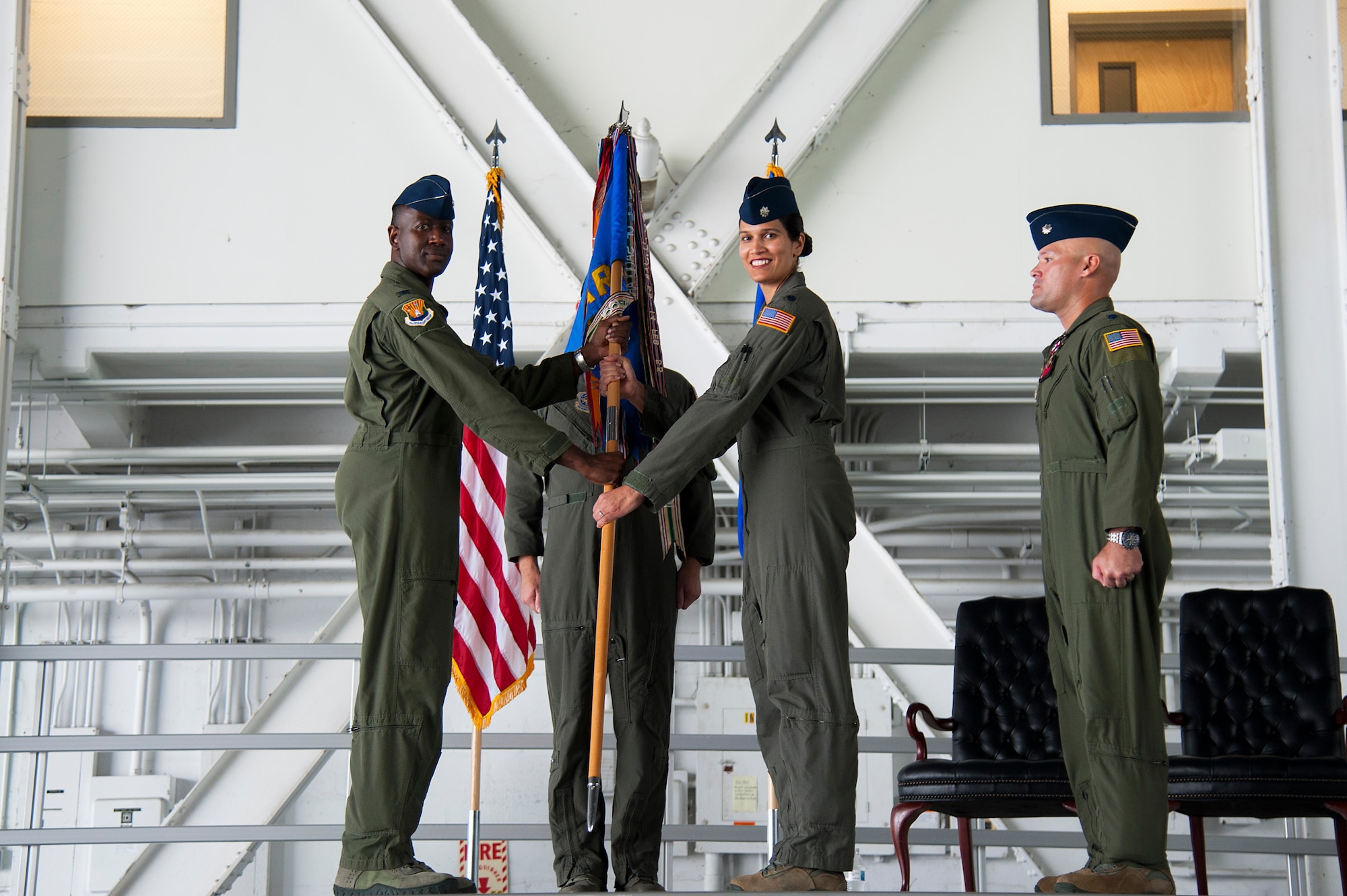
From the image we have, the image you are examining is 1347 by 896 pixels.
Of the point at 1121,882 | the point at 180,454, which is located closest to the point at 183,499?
the point at 180,454

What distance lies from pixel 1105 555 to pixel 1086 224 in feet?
2.69

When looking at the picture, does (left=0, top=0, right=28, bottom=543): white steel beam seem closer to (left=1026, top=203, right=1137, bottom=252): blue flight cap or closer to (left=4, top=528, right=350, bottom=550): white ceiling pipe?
(left=4, top=528, right=350, bottom=550): white ceiling pipe

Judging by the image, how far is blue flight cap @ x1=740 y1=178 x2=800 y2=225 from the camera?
299 centimetres

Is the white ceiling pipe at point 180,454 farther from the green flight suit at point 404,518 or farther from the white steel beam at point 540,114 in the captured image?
the green flight suit at point 404,518

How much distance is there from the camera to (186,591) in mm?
6691

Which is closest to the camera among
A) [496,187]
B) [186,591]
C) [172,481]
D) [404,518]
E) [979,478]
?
[404,518]

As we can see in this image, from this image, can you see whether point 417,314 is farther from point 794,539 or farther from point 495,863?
point 495,863

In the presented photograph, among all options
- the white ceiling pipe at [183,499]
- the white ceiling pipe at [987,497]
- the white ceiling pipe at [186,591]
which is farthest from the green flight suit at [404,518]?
the white ceiling pipe at [186,591]

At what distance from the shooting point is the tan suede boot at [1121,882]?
2516mm

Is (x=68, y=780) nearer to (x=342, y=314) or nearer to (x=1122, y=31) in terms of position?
(x=342, y=314)

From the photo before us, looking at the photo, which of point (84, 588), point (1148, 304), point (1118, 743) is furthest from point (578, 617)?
point (84, 588)

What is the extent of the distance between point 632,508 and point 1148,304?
3411mm

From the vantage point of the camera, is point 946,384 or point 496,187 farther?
point 946,384

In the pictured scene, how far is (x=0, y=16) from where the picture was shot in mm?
5250
